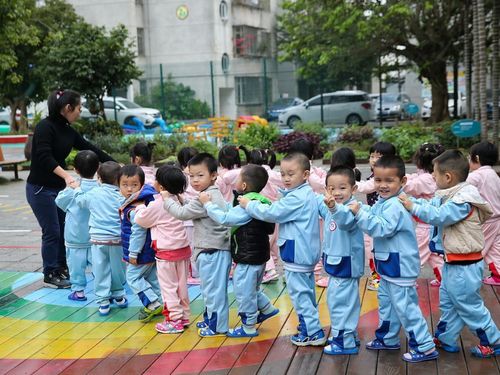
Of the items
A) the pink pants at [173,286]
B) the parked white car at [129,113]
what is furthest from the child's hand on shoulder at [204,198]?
the parked white car at [129,113]

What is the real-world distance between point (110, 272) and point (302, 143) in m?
2.10

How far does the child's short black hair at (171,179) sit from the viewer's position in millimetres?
5066

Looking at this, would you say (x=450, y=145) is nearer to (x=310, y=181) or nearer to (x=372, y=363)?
(x=310, y=181)

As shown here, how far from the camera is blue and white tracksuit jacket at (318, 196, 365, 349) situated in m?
4.55

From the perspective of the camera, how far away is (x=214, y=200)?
495 centimetres

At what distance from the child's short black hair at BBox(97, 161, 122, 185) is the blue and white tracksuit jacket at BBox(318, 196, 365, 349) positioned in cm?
218

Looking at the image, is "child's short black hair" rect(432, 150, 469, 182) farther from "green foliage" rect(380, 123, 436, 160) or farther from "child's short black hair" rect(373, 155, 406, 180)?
"green foliage" rect(380, 123, 436, 160)

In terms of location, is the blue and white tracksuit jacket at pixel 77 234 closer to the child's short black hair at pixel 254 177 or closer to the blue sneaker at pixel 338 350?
the child's short black hair at pixel 254 177

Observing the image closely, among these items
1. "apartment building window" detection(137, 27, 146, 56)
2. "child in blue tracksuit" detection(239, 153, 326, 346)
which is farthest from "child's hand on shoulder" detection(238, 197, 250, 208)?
"apartment building window" detection(137, 27, 146, 56)

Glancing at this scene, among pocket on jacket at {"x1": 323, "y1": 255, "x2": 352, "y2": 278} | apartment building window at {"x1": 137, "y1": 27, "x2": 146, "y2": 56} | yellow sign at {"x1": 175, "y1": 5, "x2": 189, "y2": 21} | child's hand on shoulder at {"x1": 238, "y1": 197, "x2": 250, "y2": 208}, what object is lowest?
pocket on jacket at {"x1": 323, "y1": 255, "x2": 352, "y2": 278}

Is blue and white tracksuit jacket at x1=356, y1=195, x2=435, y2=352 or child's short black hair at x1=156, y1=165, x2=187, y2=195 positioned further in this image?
child's short black hair at x1=156, y1=165, x2=187, y2=195

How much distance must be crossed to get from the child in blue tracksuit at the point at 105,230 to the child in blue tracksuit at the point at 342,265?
2.12m

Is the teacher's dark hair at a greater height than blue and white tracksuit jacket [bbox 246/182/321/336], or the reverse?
the teacher's dark hair

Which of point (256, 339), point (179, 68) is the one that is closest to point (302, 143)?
point (256, 339)
